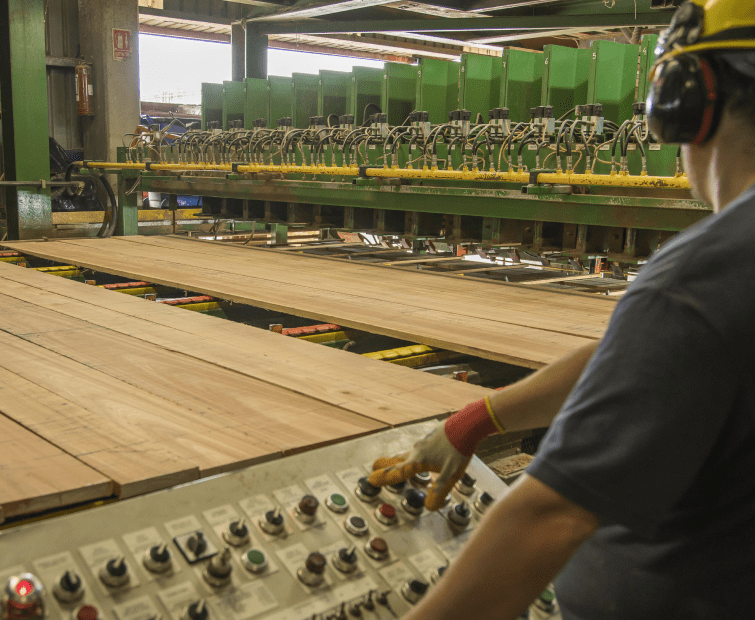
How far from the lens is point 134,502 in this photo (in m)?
1.05

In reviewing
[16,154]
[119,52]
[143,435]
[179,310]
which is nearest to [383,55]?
[119,52]

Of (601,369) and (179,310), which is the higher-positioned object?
(601,369)

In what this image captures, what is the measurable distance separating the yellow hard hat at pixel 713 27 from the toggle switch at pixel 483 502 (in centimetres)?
76

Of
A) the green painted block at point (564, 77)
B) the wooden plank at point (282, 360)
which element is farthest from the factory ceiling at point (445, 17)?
the wooden plank at point (282, 360)

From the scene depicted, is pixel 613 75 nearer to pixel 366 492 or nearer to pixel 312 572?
pixel 366 492

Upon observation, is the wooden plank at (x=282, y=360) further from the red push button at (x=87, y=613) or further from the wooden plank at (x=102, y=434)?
the red push button at (x=87, y=613)

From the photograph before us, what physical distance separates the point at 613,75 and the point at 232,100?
3.09m

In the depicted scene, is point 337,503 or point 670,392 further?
point 337,503

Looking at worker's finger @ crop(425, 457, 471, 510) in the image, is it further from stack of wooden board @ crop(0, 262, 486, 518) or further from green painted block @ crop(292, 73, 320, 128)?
green painted block @ crop(292, 73, 320, 128)

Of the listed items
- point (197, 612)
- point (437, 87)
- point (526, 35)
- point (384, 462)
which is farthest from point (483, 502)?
point (526, 35)

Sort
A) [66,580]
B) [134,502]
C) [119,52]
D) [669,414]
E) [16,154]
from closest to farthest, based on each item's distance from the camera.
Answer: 1. [669,414]
2. [66,580]
3. [134,502]
4. [16,154]
5. [119,52]

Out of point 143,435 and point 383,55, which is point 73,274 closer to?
point 143,435

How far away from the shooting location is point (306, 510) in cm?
112

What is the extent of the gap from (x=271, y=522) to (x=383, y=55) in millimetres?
12374
